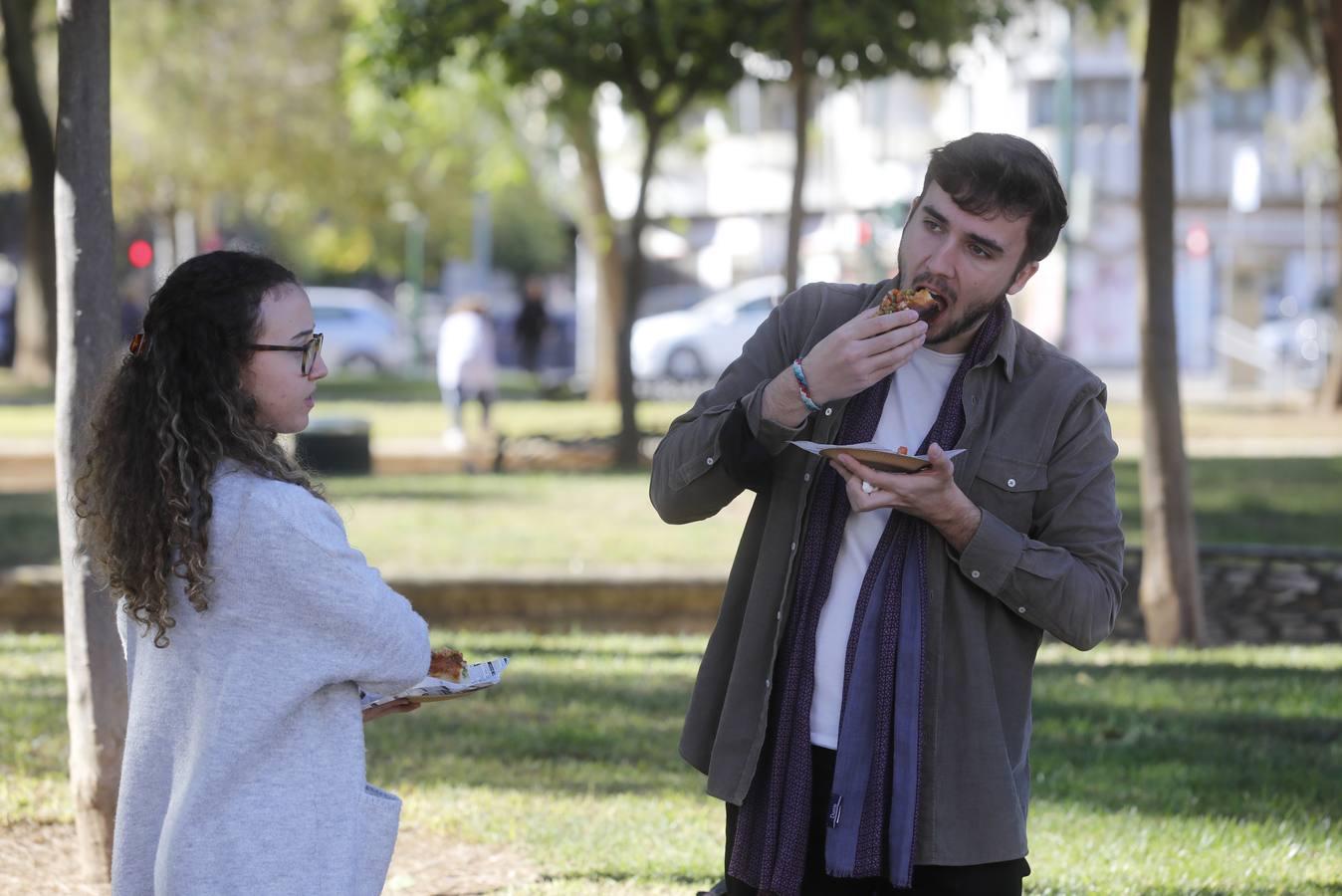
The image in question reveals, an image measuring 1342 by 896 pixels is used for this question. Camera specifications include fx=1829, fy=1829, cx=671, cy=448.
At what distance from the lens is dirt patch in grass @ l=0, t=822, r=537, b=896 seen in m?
4.92

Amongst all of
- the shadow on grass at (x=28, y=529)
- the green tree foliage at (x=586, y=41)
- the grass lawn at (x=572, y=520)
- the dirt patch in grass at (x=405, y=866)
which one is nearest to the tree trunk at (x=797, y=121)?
the green tree foliage at (x=586, y=41)

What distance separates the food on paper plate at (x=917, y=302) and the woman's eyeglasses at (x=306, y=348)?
3.12 feet

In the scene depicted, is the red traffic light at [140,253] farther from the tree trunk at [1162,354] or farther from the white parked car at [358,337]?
the tree trunk at [1162,354]

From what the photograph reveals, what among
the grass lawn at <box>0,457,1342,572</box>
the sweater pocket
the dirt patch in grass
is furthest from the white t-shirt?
the grass lawn at <box>0,457,1342,572</box>

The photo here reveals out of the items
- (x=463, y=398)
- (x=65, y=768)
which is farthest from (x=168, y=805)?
(x=463, y=398)

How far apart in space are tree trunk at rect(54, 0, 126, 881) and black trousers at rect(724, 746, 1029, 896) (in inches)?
95.3

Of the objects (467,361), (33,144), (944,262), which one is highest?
(33,144)

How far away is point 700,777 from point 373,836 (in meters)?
3.29

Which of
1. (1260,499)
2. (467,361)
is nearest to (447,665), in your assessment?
(1260,499)

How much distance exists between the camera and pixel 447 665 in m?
3.13

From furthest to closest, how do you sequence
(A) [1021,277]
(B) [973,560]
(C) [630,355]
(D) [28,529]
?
1. (C) [630,355]
2. (D) [28,529]
3. (A) [1021,277]
4. (B) [973,560]

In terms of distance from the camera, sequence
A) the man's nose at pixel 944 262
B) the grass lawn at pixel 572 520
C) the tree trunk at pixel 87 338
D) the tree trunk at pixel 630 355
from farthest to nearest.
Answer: the tree trunk at pixel 630 355 → the grass lawn at pixel 572 520 → the tree trunk at pixel 87 338 → the man's nose at pixel 944 262

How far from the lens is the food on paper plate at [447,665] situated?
3.10m

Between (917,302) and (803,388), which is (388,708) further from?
(917,302)
